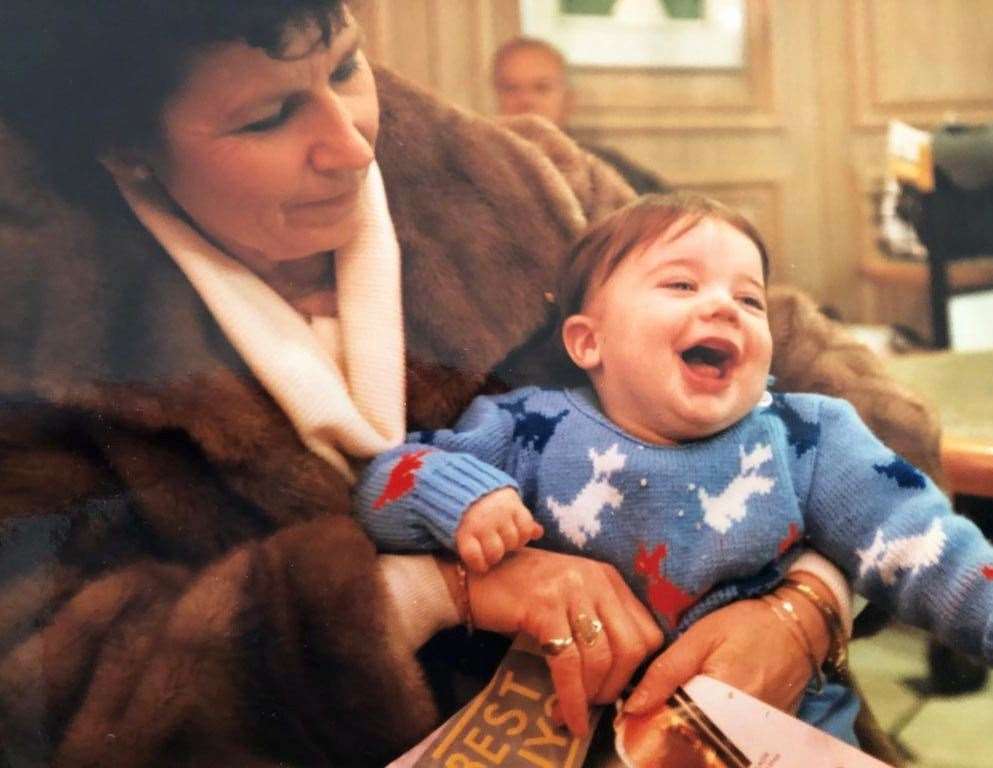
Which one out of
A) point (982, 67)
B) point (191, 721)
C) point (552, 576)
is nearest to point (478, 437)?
point (552, 576)

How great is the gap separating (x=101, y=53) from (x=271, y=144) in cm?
8

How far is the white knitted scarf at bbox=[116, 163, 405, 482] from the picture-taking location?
0.47 metres

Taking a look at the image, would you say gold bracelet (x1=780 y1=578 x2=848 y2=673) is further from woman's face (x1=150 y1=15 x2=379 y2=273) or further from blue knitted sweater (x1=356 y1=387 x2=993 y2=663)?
woman's face (x1=150 y1=15 x2=379 y2=273)

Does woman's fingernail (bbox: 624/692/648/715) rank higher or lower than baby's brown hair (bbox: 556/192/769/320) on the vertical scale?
lower

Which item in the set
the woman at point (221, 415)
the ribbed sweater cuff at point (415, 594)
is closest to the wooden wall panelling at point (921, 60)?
the woman at point (221, 415)

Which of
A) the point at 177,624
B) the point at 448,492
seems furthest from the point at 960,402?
the point at 177,624

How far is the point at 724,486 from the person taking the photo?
490mm

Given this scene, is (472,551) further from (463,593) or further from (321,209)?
(321,209)

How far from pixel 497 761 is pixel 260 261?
0.90ft

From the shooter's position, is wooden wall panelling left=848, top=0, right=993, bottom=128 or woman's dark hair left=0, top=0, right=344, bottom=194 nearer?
woman's dark hair left=0, top=0, right=344, bottom=194

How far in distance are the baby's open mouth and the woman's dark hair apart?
0.25m

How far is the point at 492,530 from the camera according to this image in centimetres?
47

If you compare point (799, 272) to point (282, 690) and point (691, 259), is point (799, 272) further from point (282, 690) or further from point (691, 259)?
point (282, 690)

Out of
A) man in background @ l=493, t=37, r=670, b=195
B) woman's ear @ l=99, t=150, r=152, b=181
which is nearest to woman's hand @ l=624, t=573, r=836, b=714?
man in background @ l=493, t=37, r=670, b=195
